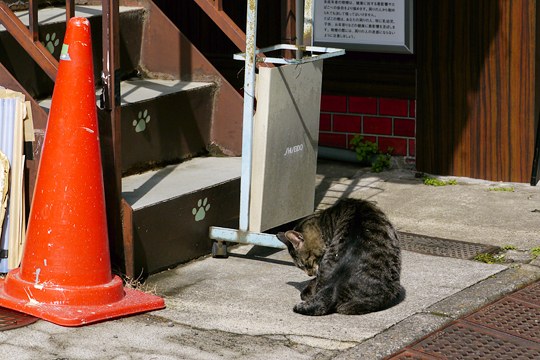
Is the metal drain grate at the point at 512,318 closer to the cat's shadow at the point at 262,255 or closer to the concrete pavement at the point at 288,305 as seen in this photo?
the concrete pavement at the point at 288,305

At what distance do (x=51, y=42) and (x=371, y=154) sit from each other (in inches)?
115

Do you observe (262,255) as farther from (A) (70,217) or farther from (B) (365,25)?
(B) (365,25)

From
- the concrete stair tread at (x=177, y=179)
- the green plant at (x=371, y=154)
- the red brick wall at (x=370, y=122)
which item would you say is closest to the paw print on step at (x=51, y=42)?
the concrete stair tread at (x=177, y=179)

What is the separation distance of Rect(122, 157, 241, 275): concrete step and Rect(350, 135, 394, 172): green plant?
1927 millimetres

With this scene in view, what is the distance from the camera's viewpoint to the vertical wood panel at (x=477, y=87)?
7.60 metres

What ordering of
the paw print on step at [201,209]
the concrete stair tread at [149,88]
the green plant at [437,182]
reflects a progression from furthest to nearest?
the green plant at [437,182], the concrete stair tread at [149,88], the paw print on step at [201,209]

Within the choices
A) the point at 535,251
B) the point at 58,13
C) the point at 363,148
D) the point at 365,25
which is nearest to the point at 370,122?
the point at 363,148

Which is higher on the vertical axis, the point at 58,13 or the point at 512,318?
the point at 58,13

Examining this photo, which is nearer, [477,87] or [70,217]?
[70,217]

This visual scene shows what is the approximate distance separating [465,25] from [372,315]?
325cm

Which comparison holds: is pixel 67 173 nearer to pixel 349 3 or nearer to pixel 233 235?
pixel 233 235

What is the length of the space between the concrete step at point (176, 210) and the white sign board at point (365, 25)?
Answer: 199cm

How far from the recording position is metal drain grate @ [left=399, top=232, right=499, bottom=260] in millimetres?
6289

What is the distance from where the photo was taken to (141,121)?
6.36 m
